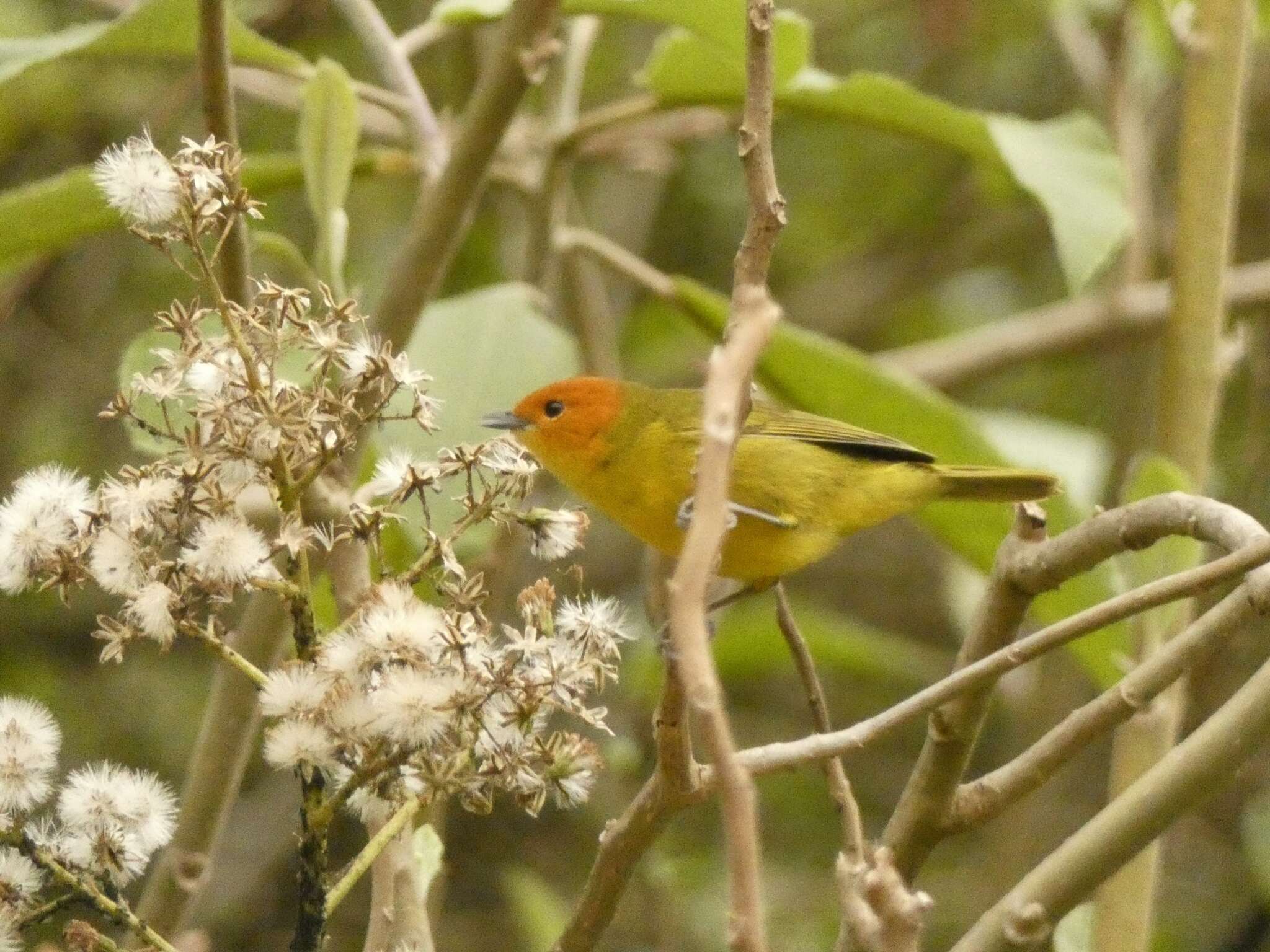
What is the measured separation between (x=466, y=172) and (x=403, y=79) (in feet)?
1.26

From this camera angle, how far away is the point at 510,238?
478 centimetres

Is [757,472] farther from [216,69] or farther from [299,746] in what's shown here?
[299,746]

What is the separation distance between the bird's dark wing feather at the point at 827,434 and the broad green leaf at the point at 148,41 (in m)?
0.94

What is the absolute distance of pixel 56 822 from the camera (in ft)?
3.79

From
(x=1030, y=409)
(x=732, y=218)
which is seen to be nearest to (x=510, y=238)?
(x=732, y=218)

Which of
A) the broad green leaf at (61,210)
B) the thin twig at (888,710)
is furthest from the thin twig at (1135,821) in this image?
the broad green leaf at (61,210)

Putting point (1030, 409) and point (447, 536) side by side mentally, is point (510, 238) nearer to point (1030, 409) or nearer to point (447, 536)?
point (1030, 409)

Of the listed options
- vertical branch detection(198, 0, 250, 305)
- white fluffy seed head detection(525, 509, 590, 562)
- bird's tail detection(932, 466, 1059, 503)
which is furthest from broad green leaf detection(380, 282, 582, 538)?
white fluffy seed head detection(525, 509, 590, 562)

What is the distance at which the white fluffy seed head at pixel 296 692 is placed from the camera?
1.05 meters

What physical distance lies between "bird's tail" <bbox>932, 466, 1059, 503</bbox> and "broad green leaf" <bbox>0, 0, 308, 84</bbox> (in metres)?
1.25

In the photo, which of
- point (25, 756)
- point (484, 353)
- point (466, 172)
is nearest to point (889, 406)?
point (484, 353)

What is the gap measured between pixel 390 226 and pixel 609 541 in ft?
3.79

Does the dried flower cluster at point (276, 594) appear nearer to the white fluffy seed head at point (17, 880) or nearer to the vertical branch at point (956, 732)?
the white fluffy seed head at point (17, 880)

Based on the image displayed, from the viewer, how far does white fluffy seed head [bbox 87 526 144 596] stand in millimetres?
1086
